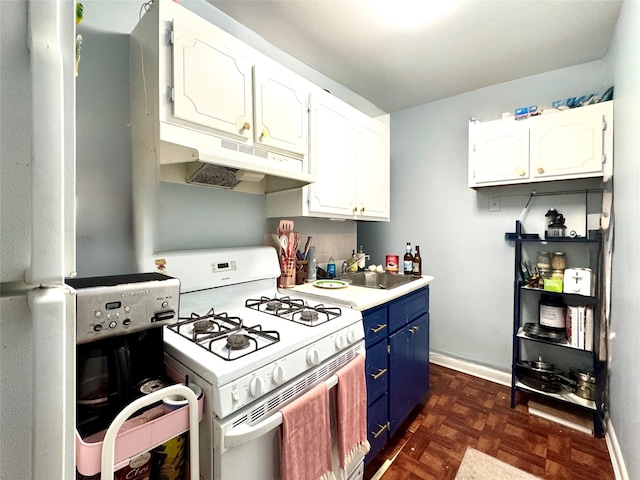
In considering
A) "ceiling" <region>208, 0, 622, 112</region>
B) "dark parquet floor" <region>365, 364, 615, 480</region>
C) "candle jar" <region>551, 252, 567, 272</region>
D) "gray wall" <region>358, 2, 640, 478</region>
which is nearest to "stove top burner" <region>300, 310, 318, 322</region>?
"dark parquet floor" <region>365, 364, 615, 480</region>

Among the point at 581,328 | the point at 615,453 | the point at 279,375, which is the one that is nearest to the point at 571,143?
the point at 581,328

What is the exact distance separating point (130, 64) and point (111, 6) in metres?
0.23

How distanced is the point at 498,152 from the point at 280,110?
5.63 ft

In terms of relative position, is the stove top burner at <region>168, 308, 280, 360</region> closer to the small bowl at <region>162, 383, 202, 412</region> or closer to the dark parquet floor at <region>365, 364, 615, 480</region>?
the small bowl at <region>162, 383, 202, 412</region>

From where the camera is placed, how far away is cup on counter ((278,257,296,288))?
176 cm

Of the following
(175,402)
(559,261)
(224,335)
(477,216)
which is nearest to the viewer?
(175,402)

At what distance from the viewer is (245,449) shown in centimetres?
86

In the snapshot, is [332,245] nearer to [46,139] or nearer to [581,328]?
[581,328]

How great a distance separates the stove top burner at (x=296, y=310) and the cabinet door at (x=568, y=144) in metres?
1.84

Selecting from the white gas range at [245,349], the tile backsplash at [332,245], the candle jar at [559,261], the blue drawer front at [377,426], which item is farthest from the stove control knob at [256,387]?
the candle jar at [559,261]

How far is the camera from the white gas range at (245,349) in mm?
806

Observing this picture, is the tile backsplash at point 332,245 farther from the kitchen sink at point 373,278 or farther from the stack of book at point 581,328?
the stack of book at point 581,328

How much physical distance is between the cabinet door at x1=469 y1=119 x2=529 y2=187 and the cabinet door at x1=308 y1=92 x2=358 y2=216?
103 cm

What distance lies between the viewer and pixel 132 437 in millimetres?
686
